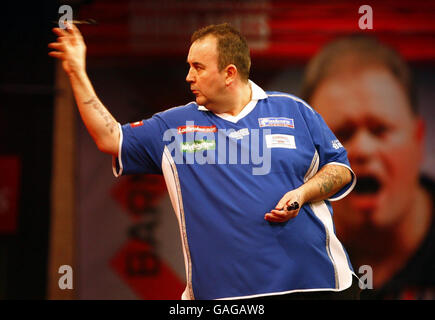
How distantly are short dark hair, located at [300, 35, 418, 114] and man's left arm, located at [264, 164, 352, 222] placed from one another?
94.1 inches

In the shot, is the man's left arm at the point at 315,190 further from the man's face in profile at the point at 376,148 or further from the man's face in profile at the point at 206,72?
the man's face in profile at the point at 376,148

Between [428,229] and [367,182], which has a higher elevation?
[367,182]

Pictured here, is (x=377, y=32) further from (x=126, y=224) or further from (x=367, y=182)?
(x=126, y=224)

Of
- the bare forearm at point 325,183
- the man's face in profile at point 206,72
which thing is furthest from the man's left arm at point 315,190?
the man's face in profile at point 206,72

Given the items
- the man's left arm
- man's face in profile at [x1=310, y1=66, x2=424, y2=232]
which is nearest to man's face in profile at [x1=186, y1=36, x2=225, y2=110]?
the man's left arm

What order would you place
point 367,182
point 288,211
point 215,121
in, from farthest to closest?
point 367,182, point 215,121, point 288,211

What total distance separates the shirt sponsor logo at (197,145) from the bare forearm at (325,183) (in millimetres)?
478

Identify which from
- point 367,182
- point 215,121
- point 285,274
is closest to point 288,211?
point 285,274

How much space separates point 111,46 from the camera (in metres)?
4.97

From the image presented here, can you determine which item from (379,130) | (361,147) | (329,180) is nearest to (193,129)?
(329,180)

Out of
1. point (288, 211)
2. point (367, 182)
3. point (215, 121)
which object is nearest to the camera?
point (288, 211)
